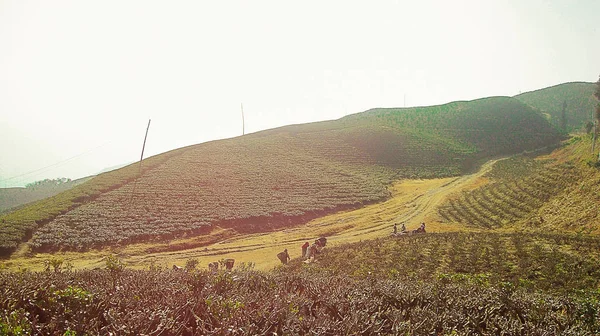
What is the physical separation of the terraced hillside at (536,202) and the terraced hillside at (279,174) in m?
14.7

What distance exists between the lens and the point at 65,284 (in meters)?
6.58

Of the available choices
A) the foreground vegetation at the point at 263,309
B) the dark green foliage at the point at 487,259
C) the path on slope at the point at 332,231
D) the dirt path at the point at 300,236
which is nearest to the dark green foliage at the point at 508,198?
the path on slope at the point at 332,231

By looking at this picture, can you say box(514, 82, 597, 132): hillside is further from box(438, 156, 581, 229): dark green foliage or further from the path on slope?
the path on slope

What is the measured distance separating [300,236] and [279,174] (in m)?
26.5

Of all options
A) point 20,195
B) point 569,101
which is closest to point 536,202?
point 20,195

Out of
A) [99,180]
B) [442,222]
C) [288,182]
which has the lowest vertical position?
[442,222]

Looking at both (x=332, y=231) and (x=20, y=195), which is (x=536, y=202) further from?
(x=20, y=195)

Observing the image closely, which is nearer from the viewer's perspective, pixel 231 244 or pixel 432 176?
pixel 231 244

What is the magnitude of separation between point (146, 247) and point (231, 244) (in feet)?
25.8

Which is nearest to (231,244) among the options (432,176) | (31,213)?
(31,213)

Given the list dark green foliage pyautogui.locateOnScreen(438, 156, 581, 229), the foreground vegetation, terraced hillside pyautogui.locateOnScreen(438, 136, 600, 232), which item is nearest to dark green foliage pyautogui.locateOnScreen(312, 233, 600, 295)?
the foreground vegetation

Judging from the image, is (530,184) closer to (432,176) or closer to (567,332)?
(432,176)

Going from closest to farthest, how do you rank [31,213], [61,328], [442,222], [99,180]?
[61,328]
[442,222]
[31,213]
[99,180]

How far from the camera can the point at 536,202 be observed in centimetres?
3266
